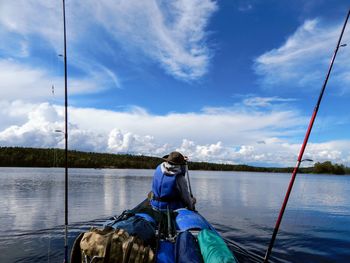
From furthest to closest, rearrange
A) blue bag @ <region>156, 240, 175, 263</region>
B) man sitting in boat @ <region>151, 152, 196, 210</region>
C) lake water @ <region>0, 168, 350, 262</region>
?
lake water @ <region>0, 168, 350, 262</region>, man sitting in boat @ <region>151, 152, 196, 210</region>, blue bag @ <region>156, 240, 175, 263</region>

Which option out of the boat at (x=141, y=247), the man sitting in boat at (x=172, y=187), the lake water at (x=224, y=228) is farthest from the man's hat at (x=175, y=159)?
the lake water at (x=224, y=228)

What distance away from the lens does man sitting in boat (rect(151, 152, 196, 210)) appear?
864 centimetres

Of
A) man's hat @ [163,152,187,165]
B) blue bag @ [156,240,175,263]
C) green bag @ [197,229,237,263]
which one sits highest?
man's hat @ [163,152,187,165]

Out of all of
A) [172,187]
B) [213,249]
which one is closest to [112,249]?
[213,249]

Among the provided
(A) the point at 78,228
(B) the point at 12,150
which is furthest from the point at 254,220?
(B) the point at 12,150

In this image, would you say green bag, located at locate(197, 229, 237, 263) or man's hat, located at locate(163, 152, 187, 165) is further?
man's hat, located at locate(163, 152, 187, 165)

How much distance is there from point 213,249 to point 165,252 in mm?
883

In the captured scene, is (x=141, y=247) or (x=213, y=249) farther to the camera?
(x=213, y=249)

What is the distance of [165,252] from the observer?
5.34 metres

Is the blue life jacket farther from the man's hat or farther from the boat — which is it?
the boat

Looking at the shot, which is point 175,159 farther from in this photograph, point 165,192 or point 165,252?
point 165,252

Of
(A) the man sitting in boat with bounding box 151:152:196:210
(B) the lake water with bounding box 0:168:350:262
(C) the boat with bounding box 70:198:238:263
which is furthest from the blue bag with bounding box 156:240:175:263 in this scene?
(B) the lake water with bounding box 0:168:350:262

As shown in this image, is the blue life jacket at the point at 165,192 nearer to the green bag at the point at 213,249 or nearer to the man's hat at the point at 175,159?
the man's hat at the point at 175,159

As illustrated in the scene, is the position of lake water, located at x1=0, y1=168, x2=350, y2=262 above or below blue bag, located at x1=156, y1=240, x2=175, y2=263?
below
